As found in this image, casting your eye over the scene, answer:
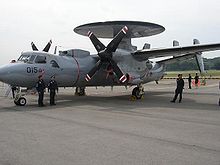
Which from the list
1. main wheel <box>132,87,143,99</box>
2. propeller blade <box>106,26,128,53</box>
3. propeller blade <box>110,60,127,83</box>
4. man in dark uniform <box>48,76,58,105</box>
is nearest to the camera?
man in dark uniform <box>48,76,58,105</box>

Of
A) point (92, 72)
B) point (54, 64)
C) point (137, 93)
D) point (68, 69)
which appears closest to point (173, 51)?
point (137, 93)

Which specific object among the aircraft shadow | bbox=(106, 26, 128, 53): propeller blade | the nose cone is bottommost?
the aircraft shadow

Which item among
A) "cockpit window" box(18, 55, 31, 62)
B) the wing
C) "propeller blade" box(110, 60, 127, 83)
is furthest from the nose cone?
the wing

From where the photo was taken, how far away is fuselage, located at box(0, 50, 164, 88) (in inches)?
585

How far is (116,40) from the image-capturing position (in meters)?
17.8

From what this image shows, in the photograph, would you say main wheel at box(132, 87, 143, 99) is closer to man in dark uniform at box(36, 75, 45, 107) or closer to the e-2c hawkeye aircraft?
the e-2c hawkeye aircraft

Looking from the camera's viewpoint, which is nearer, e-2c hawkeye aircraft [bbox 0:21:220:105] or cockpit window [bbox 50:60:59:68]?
e-2c hawkeye aircraft [bbox 0:21:220:105]

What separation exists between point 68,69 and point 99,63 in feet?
7.52

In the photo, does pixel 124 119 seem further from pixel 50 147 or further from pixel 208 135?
pixel 50 147

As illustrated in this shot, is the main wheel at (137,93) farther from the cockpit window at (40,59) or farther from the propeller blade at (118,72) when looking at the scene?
the cockpit window at (40,59)

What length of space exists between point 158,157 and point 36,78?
1135cm

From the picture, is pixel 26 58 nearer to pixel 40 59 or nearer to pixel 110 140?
pixel 40 59

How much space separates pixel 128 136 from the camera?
763 centimetres

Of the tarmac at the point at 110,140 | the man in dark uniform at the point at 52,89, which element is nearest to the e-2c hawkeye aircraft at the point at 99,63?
the man in dark uniform at the point at 52,89
